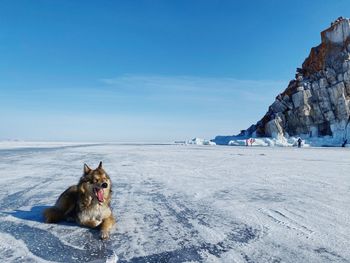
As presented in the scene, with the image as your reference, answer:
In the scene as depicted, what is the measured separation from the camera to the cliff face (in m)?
51.2

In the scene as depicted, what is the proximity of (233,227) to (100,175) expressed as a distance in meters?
2.29

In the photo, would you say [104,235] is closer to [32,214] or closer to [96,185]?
[96,185]

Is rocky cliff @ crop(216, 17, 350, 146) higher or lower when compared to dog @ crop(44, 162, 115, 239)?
higher

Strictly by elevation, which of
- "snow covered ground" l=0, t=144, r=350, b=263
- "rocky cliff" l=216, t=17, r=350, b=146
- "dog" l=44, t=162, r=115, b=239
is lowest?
"snow covered ground" l=0, t=144, r=350, b=263

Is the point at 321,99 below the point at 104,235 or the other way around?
the other way around

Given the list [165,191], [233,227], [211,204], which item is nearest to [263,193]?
[211,204]

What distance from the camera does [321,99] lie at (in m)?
52.8

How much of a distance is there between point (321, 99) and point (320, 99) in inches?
6.3

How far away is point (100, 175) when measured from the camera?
4664 millimetres

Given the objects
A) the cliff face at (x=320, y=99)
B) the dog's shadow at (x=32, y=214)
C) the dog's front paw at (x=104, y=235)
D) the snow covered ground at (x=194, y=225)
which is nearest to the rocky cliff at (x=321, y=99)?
the cliff face at (x=320, y=99)

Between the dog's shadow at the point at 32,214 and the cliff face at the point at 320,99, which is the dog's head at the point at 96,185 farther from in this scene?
the cliff face at the point at 320,99

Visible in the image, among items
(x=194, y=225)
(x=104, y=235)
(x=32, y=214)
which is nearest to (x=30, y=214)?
(x=32, y=214)

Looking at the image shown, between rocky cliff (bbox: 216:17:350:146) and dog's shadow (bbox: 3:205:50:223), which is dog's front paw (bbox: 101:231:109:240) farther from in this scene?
rocky cliff (bbox: 216:17:350:146)

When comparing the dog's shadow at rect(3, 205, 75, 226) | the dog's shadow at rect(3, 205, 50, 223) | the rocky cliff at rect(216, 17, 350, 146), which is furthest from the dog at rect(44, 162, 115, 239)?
the rocky cliff at rect(216, 17, 350, 146)
